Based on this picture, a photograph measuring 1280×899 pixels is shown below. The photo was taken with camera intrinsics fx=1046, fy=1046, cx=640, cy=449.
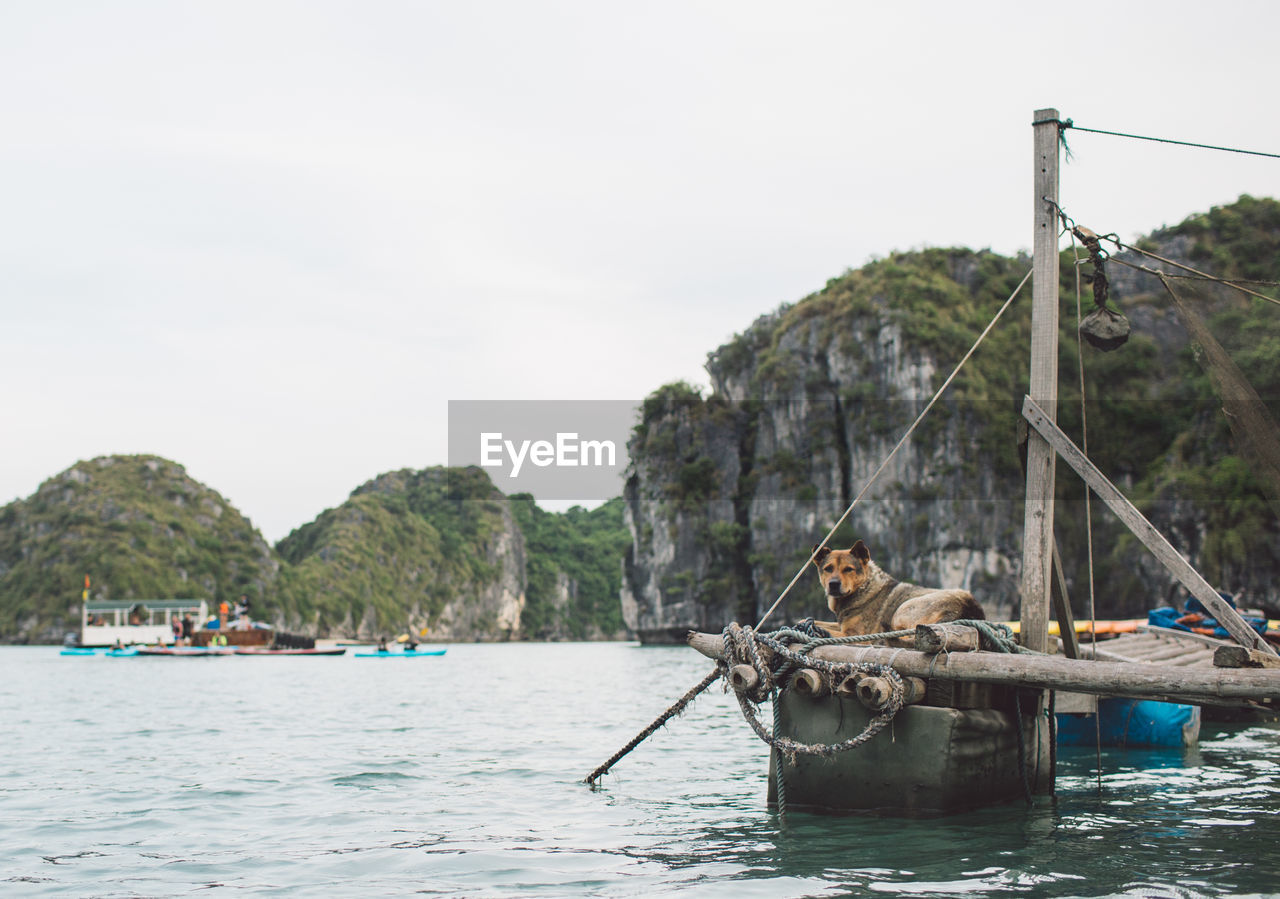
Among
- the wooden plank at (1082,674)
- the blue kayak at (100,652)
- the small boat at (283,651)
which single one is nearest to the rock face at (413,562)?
the blue kayak at (100,652)

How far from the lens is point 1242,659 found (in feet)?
23.1

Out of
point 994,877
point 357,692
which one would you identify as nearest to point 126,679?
point 357,692

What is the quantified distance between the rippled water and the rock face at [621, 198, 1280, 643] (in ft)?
170

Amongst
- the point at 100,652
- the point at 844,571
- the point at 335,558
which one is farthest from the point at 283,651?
the point at 335,558

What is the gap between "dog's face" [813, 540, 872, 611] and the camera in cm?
925

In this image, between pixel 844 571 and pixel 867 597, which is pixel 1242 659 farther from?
pixel 844 571

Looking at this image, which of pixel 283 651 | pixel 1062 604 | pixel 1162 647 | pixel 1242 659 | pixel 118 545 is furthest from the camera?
pixel 118 545

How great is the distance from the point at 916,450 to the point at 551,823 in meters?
72.4

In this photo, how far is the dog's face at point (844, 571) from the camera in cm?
925

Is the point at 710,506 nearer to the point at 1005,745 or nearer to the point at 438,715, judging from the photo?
the point at 438,715

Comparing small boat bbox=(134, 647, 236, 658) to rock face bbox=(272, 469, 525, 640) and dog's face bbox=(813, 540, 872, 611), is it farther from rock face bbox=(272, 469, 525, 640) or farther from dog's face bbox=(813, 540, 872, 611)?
dog's face bbox=(813, 540, 872, 611)

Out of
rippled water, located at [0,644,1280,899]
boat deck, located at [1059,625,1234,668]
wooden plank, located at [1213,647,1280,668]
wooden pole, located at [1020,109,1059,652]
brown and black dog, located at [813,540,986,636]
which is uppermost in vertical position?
wooden pole, located at [1020,109,1059,652]

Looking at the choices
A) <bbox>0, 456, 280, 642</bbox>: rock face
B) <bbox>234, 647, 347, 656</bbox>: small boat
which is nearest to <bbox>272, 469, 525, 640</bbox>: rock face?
<bbox>0, 456, 280, 642</bbox>: rock face

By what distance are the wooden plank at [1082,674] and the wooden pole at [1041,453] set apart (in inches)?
55.2
